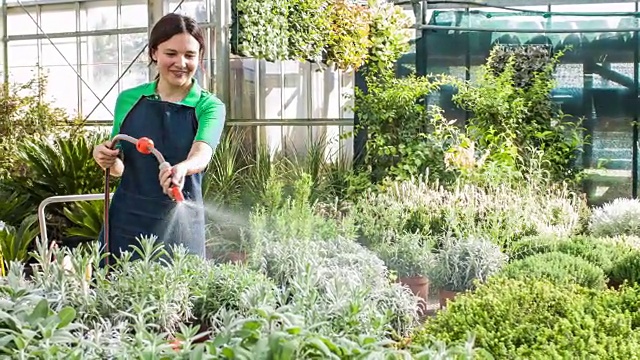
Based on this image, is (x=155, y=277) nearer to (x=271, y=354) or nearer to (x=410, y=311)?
(x=271, y=354)

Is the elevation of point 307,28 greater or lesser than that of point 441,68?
greater

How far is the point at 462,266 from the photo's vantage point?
431 centimetres

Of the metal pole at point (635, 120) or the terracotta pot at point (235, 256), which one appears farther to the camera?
the metal pole at point (635, 120)

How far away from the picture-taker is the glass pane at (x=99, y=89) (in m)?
7.91

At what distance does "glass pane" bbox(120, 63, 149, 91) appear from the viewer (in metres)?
7.74

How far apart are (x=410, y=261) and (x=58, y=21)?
5236mm

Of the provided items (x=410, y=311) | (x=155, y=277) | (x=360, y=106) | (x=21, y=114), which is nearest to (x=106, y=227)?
(x=155, y=277)

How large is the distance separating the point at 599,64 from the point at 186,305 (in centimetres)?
574

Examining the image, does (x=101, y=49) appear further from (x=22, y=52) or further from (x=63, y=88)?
(x=22, y=52)

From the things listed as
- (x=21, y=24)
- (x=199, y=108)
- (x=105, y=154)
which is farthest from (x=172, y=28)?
(x=21, y=24)

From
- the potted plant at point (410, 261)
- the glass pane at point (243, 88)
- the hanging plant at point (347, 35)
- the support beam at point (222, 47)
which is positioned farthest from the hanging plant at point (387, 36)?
the potted plant at point (410, 261)

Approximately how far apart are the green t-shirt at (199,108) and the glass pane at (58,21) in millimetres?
5741

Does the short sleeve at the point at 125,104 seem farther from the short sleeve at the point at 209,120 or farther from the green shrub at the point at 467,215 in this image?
the green shrub at the point at 467,215

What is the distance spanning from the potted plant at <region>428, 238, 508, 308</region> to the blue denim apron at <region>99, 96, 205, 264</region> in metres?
1.87
